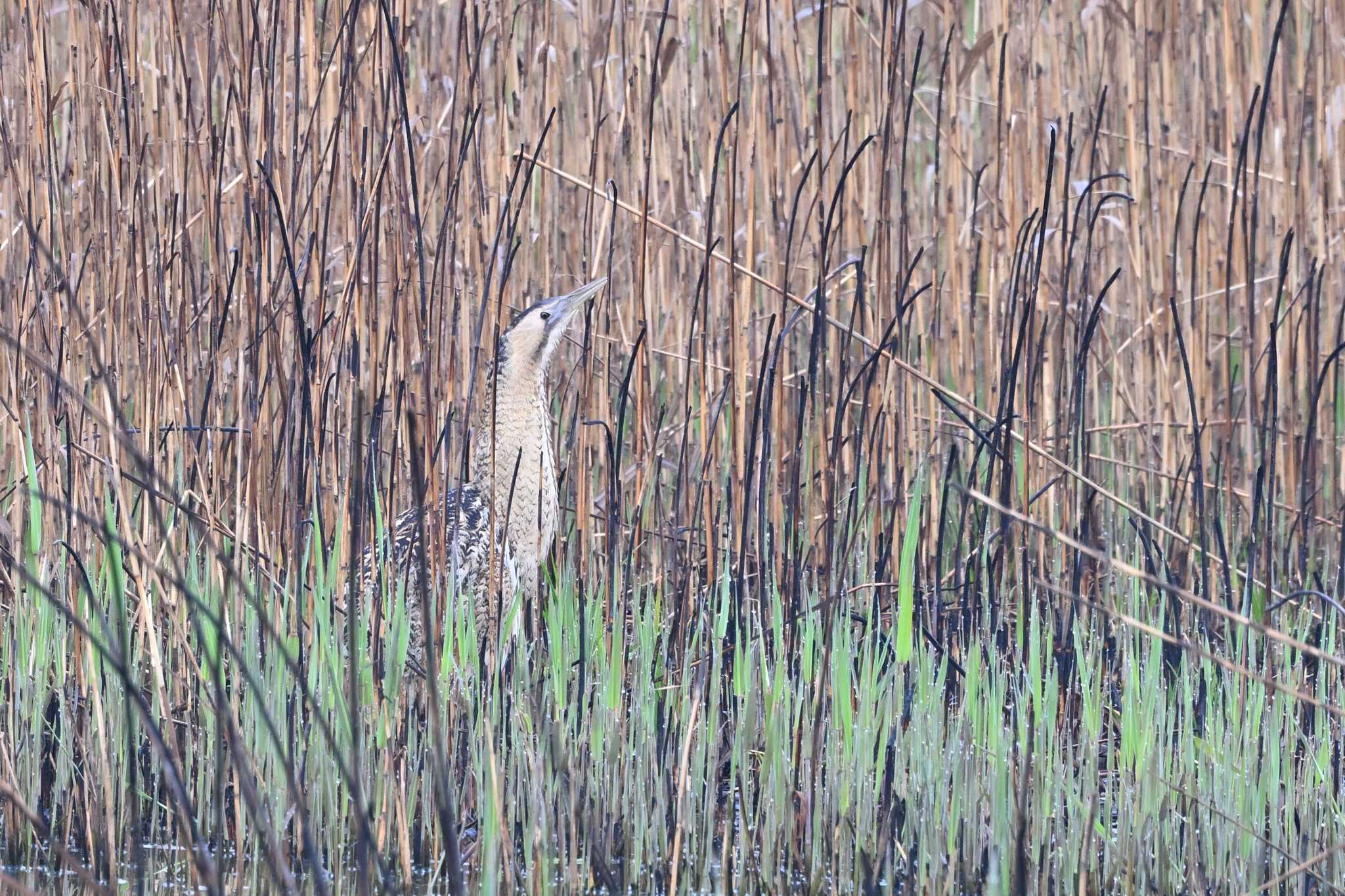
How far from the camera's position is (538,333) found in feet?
11.4

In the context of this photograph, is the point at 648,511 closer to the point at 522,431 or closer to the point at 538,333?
the point at 522,431

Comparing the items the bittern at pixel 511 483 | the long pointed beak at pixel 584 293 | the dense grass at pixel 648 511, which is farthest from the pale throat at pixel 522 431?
the long pointed beak at pixel 584 293

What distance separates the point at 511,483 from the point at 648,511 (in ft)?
2.50

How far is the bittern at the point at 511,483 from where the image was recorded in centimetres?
306

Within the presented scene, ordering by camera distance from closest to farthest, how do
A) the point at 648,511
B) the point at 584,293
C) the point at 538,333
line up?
the point at 584,293 → the point at 538,333 → the point at 648,511

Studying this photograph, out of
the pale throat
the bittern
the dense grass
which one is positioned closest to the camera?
the dense grass

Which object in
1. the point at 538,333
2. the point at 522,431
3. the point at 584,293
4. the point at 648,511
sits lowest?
the point at 648,511

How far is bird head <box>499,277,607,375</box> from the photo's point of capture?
3.35 metres

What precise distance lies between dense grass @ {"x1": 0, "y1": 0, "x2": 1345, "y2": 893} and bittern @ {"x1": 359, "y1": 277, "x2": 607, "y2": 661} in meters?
0.10

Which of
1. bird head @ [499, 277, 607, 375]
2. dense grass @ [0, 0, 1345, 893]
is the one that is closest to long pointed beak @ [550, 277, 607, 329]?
bird head @ [499, 277, 607, 375]

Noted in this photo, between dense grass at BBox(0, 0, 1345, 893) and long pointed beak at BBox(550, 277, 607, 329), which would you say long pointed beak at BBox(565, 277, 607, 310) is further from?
dense grass at BBox(0, 0, 1345, 893)

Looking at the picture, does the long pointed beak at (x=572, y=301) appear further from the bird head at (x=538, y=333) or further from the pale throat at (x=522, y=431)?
the pale throat at (x=522, y=431)

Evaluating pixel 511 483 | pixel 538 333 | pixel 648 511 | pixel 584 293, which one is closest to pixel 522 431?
pixel 538 333

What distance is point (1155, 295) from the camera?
386cm
